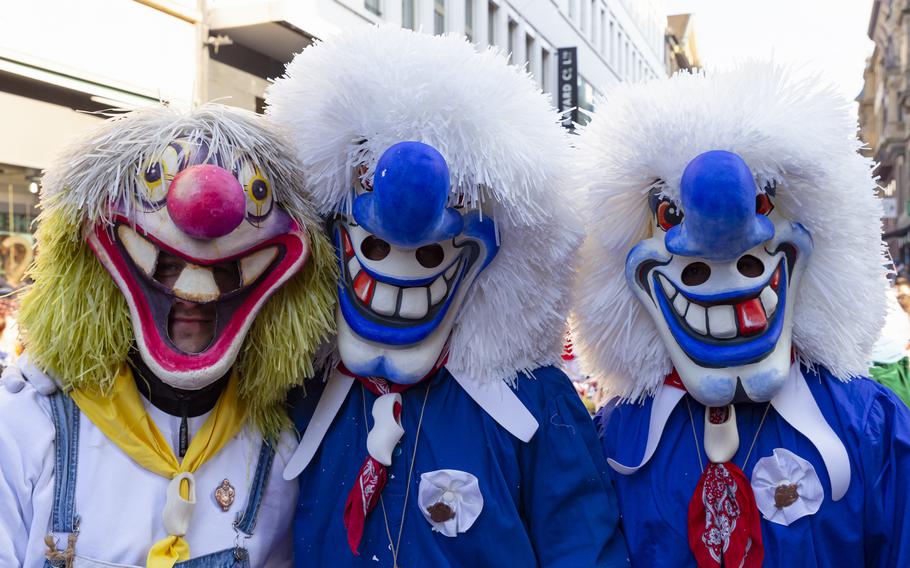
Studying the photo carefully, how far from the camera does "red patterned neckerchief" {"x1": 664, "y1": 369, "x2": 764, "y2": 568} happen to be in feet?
6.23

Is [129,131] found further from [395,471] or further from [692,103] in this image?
[692,103]

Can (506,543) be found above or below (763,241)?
below

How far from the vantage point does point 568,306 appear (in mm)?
2076

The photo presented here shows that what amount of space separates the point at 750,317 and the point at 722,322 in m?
0.06

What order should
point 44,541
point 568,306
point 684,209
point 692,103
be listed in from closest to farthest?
point 44,541 < point 684,209 < point 692,103 < point 568,306

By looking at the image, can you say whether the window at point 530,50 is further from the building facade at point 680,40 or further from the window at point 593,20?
the building facade at point 680,40

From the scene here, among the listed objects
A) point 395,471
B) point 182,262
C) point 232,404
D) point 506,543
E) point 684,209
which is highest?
point 684,209

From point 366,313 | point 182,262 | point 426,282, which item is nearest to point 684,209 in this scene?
point 426,282

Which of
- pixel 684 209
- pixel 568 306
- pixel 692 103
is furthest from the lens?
pixel 568 306

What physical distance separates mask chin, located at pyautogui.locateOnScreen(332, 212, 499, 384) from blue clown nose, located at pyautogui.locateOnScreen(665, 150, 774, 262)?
443 millimetres

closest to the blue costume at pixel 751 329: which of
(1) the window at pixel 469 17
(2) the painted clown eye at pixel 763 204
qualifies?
(2) the painted clown eye at pixel 763 204

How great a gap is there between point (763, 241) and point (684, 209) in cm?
19

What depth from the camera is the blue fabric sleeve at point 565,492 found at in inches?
75.5

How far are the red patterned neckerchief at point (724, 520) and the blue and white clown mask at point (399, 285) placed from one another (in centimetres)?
68
